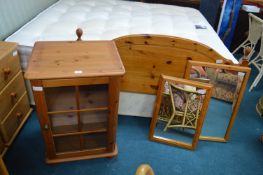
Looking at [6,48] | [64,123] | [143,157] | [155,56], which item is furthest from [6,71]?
[143,157]

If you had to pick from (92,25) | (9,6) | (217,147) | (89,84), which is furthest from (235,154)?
(9,6)

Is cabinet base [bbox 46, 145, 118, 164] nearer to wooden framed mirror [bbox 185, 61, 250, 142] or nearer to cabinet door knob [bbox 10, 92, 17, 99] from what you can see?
cabinet door knob [bbox 10, 92, 17, 99]

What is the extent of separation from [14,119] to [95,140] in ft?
2.08

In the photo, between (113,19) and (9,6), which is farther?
(113,19)

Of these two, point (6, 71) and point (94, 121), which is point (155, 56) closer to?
point (94, 121)

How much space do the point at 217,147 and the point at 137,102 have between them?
0.74 metres

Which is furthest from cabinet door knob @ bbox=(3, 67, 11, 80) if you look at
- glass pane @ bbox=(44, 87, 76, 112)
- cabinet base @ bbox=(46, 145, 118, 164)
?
cabinet base @ bbox=(46, 145, 118, 164)

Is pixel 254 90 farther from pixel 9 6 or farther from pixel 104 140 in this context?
pixel 9 6

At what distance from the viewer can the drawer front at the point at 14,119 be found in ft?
5.15

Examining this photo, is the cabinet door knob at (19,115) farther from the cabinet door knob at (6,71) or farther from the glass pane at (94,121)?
the glass pane at (94,121)

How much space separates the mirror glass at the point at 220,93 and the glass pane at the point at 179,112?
14cm

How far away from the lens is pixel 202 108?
167cm

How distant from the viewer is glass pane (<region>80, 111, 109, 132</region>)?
148 centimetres

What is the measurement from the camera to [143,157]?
5.55 ft
